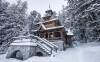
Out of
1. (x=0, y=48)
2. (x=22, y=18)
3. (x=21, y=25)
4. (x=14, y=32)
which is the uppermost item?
(x=22, y=18)

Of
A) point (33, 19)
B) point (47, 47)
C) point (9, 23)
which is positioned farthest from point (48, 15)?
point (33, 19)

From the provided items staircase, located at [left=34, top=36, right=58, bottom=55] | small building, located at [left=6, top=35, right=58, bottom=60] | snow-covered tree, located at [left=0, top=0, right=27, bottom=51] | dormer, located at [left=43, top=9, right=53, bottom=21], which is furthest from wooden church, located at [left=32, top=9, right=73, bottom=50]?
small building, located at [left=6, top=35, right=58, bottom=60]

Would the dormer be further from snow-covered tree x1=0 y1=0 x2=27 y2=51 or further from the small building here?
the small building

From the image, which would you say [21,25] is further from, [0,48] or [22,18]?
[0,48]

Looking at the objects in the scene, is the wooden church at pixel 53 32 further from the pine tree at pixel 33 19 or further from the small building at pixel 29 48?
the pine tree at pixel 33 19

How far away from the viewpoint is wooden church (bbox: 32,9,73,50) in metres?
23.1

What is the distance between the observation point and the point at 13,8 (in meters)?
32.1

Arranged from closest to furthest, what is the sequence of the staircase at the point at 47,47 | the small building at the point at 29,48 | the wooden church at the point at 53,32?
the small building at the point at 29,48, the staircase at the point at 47,47, the wooden church at the point at 53,32

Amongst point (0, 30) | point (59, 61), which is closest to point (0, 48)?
point (0, 30)

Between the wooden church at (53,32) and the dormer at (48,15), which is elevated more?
the dormer at (48,15)

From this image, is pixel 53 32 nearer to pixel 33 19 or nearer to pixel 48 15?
pixel 48 15

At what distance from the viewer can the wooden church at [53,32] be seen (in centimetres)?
2315

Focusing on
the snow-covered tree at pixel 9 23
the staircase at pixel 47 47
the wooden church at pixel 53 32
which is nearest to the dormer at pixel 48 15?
the wooden church at pixel 53 32

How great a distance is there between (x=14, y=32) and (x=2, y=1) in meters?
10.1
